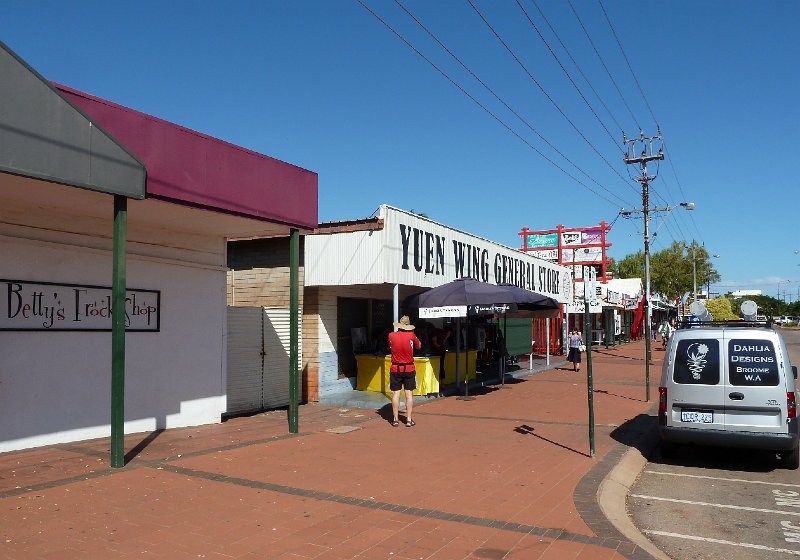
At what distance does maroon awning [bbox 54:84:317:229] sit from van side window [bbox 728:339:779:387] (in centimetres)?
639

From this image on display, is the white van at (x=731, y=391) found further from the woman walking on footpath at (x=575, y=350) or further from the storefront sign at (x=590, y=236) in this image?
the storefront sign at (x=590, y=236)

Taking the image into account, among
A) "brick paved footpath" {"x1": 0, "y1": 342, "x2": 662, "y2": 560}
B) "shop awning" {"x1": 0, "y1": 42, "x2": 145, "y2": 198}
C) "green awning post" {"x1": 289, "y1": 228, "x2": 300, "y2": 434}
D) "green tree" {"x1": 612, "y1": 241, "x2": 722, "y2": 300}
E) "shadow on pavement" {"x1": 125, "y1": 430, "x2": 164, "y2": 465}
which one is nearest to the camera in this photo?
"brick paved footpath" {"x1": 0, "y1": 342, "x2": 662, "y2": 560}

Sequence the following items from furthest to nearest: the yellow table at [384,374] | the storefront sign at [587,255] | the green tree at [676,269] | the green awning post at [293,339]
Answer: the green tree at [676,269], the storefront sign at [587,255], the yellow table at [384,374], the green awning post at [293,339]

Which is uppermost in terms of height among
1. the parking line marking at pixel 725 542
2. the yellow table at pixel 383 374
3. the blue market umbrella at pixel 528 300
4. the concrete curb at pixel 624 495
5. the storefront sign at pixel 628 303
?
the storefront sign at pixel 628 303

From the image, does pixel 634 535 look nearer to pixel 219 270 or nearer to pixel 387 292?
pixel 219 270

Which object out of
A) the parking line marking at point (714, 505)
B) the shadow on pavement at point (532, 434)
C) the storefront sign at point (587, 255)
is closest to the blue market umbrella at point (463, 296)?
the shadow on pavement at point (532, 434)

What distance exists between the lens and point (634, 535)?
5.39 meters

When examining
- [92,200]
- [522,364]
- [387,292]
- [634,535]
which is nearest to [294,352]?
[92,200]

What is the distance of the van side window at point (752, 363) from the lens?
7871 mm

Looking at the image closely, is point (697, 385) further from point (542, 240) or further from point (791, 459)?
point (542, 240)

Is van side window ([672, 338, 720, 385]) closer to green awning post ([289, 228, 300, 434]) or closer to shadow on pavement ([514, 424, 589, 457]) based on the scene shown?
shadow on pavement ([514, 424, 589, 457])

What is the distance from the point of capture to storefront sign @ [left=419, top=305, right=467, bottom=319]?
13.2m

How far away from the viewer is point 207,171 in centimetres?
840

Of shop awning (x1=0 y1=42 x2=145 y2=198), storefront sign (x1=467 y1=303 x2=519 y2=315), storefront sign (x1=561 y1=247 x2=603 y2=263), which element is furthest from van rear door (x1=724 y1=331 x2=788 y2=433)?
storefront sign (x1=561 y1=247 x2=603 y2=263)
